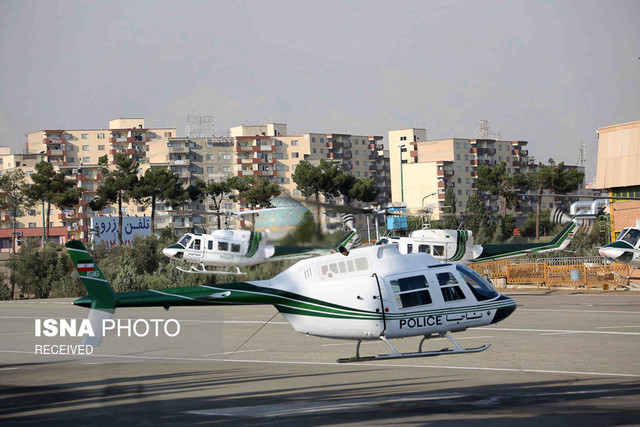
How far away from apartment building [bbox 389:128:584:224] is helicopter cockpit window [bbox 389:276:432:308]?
5298 inches

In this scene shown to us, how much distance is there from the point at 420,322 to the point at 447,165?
471 feet

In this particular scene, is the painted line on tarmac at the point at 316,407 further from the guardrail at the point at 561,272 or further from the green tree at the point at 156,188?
the green tree at the point at 156,188

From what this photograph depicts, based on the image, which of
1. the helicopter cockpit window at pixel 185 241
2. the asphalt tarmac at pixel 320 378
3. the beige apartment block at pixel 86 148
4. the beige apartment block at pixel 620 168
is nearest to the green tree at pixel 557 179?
the beige apartment block at pixel 620 168

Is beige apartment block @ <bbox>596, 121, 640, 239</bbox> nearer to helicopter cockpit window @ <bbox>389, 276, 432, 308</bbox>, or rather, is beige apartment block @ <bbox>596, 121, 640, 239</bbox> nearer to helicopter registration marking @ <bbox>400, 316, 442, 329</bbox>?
helicopter registration marking @ <bbox>400, 316, 442, 329</bbox>

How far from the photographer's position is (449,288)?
60.7 ft

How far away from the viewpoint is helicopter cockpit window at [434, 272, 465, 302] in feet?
60.6

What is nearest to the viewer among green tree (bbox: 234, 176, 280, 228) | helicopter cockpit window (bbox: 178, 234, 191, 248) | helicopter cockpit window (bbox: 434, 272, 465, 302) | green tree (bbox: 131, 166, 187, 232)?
helicopter cockpit window (bbox: 434, 272, 465, 302)

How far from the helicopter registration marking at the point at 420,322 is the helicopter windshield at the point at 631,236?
22.6 m

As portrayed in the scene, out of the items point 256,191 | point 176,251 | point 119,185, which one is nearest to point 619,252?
point 176,251

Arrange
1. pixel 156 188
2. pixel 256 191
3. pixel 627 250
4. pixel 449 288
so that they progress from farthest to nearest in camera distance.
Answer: pixel 156 188 → pixel 256 191 → pixel 627 250 → pixel 449 288

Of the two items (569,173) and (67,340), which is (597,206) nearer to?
(67,340)

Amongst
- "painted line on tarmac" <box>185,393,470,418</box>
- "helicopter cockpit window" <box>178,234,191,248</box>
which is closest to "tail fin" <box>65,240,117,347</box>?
"painted line on tarmac" <box>185,393,470,418</box>

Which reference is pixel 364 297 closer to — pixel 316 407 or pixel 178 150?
pixel 316 407

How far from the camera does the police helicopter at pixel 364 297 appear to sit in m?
18.3
